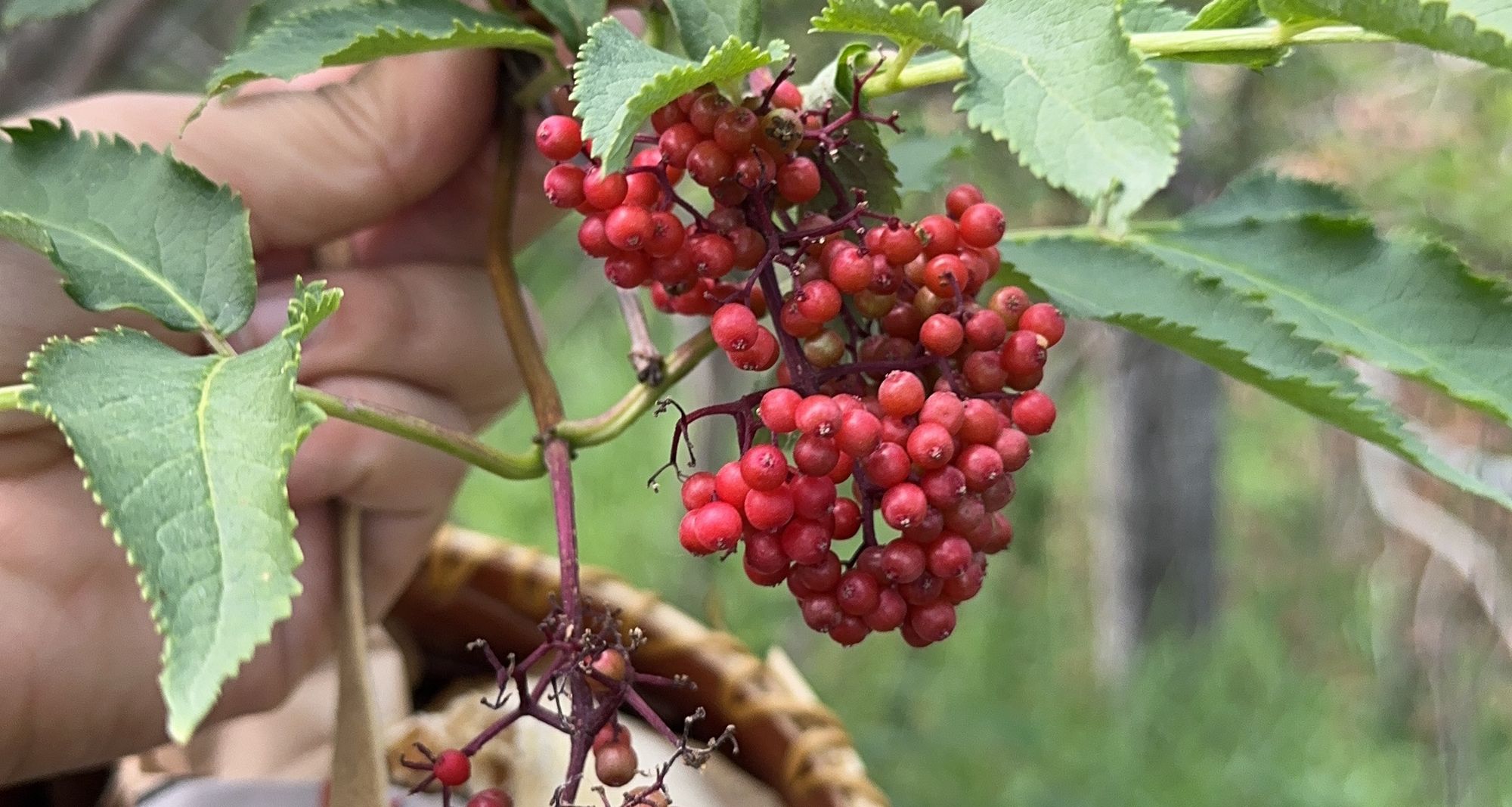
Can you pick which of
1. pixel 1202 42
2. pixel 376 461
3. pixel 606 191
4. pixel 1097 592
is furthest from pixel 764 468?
pixel 1097 592

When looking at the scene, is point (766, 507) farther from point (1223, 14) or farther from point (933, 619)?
point (1223, 14)

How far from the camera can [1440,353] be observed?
48 centimetres

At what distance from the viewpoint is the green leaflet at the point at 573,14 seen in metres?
A: 0.52

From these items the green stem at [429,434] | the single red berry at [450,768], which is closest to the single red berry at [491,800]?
the single red berry at [450,768]

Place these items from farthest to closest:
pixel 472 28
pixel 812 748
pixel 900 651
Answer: pixel 900 651
pixel 812 748
pixel 472 28

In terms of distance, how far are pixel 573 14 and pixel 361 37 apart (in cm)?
11

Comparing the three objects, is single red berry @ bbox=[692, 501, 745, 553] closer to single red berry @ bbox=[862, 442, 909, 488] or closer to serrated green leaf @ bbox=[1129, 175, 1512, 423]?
single red berry @ bbox=[862, 442, 909, 488]

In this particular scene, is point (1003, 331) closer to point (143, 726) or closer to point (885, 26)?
point (885, 26)

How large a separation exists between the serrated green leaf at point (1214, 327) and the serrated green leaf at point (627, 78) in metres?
0.20

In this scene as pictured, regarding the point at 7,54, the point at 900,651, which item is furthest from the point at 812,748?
the point at 7,54

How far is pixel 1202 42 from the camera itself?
1.33 feet

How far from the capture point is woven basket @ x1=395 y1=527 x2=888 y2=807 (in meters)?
0.78

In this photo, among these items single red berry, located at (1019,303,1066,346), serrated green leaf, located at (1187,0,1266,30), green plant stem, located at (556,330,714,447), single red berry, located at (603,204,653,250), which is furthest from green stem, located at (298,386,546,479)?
serrated green leaf, located at (1187,0,1266,30)

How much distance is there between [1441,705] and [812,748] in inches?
57.0
